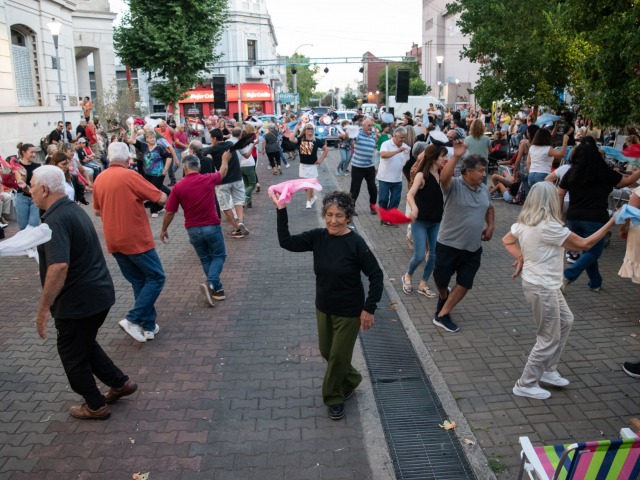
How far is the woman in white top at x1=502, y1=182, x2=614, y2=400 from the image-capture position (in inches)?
169

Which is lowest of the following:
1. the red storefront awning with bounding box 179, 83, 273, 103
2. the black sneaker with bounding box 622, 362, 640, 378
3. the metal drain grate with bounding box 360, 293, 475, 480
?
the metal drain grate with bounding box 360, 293, 475, 480

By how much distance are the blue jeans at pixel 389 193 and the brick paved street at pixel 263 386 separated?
10.3ft

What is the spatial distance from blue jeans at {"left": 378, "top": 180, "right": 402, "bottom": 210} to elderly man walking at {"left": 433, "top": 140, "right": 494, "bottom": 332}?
15.4ft

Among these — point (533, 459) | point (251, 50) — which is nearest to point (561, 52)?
point (533, 459)

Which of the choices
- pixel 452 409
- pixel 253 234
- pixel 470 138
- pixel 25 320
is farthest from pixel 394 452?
pixel 470 138

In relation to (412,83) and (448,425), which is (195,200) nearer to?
(448,425)

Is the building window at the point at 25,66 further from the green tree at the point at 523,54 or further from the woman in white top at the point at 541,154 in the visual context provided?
the woman in white top at the point at 541,154

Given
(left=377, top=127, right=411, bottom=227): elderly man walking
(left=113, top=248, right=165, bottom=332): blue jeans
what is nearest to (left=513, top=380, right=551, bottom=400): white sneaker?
(left=113, top=248, right=165, bottom=332): blue jeans

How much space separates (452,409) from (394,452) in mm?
713

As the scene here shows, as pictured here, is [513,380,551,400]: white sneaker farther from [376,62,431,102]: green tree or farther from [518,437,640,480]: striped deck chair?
[376,62,431,102]: green tree

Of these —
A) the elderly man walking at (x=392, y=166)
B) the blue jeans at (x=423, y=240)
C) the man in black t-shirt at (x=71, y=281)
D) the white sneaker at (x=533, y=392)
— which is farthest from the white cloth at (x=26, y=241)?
the elderly man walking at (x=392, y=166)

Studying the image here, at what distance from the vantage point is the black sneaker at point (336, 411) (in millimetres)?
4410

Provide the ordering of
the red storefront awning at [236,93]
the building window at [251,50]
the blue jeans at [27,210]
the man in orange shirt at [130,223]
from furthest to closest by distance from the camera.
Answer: the building window at [251,50], the red storefront awning at [236,93], the blue jeans at [27,210], the man in orange shirt at [130,223]

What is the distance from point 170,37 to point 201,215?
2476cm
